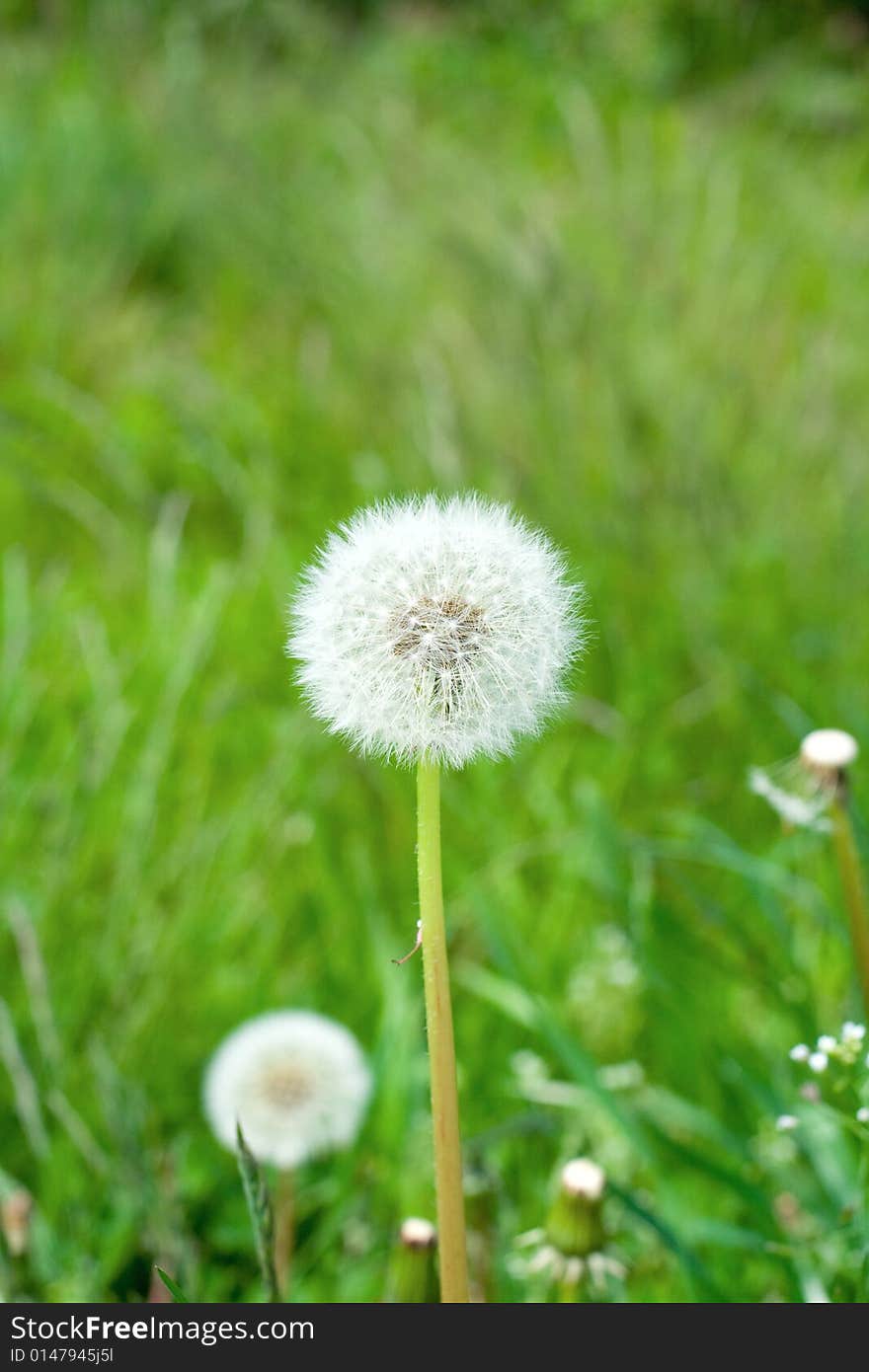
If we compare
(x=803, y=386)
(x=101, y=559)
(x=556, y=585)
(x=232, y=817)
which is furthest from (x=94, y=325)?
(x=556, y=585)

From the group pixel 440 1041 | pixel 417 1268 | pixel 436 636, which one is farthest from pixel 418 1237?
pixel 436 636

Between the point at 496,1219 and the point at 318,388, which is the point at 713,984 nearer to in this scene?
the point at 496,1219

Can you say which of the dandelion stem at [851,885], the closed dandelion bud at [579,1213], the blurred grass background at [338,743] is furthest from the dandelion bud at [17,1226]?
the dandelion stem at [851,885]

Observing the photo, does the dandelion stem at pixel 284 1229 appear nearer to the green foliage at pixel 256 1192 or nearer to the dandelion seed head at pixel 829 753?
the green foliage at pixel 256 1192

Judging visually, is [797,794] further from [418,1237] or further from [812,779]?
[418,1237]

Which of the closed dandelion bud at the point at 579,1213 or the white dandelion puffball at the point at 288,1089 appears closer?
the closed dandelion bud at the point at 579,1213

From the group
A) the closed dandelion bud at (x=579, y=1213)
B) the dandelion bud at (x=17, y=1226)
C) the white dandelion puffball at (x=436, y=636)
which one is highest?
the white dandelion puffball at (x=436, y=636)
